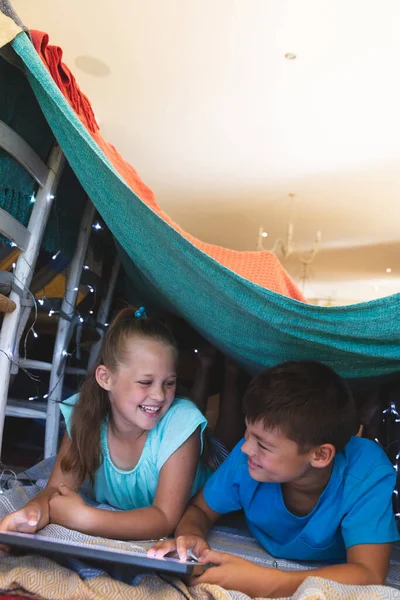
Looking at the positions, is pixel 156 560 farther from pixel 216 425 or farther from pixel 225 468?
pixel 216 425

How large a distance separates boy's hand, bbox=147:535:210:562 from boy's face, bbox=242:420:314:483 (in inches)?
5.7

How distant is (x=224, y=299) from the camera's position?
1.00m

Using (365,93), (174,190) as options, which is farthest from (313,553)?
(174,190)

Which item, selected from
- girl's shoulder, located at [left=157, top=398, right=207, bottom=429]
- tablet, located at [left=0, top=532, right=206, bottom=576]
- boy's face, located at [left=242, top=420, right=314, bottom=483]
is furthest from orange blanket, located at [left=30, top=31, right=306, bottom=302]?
tablet, located at [left=0, top=532, right=206, bottom=576]

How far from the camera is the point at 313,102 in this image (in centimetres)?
316

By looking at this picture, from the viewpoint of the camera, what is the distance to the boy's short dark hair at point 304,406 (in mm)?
841

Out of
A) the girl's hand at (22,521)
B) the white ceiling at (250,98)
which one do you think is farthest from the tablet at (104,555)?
the white ceiling at (250,98)

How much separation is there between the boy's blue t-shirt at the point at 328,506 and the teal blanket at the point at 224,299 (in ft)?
0.57

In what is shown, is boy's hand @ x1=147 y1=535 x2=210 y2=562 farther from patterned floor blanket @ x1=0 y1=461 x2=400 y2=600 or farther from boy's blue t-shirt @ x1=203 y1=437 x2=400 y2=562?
boy's blue t-shirt @ x1=203 y1=437 x2=400 y2=562

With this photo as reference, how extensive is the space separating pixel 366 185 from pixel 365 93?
1184 mm

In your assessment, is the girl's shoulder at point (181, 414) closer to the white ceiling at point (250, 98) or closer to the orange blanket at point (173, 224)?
the orange blanket at point (173, 224)

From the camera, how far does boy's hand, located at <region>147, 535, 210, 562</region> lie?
2.32ft

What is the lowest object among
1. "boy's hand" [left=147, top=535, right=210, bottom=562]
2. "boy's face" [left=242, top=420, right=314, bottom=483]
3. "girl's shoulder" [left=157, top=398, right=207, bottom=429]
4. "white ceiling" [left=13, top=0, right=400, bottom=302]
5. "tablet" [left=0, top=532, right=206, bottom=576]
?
"boy's hand" [left=147, top=535, right=210, bottom=562]

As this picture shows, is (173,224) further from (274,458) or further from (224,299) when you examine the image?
(274,458)
